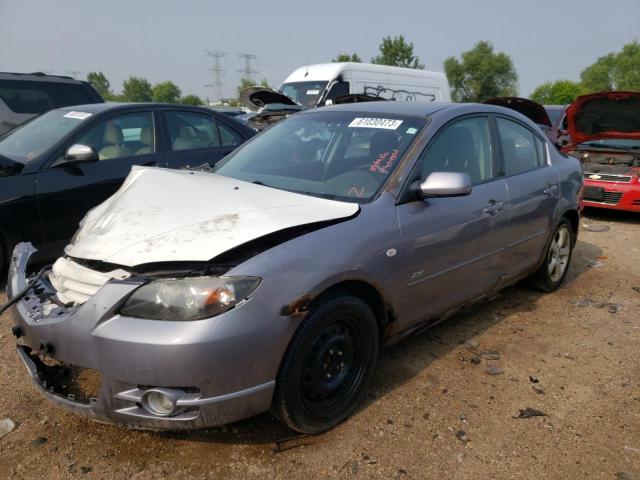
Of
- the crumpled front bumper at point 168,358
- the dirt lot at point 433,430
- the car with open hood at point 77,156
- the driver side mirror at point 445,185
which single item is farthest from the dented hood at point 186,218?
the car with open hood at point 77,156

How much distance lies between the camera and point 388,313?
2.80 m

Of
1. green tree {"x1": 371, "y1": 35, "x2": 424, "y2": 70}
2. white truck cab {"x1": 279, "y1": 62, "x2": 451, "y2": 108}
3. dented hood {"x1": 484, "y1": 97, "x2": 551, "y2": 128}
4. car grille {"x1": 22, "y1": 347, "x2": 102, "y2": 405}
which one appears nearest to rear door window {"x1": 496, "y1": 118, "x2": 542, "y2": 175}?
car grille {"x1": 22, "y1": 347, "x2": 102, "y2": 405}

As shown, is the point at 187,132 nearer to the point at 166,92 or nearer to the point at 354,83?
the point at 354,83

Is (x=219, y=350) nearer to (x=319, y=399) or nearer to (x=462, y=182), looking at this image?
(x=319, y=399)

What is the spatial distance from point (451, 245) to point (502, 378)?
0.88m

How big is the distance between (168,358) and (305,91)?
474 inches

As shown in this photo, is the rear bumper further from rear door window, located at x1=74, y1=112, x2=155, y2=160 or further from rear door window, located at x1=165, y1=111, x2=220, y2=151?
rear door window, located at x1=74, y1=112, x2=155, y2=160

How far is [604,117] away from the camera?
26.2 feet

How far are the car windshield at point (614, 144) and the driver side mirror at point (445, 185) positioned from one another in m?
6.36

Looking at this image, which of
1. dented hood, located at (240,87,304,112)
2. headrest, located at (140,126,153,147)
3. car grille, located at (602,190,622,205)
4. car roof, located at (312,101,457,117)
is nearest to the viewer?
car roof, located at (312,101,457,117)

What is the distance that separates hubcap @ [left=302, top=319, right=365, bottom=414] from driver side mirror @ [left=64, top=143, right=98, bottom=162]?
306 centimetres

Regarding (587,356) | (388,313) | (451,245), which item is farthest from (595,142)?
(388,313)

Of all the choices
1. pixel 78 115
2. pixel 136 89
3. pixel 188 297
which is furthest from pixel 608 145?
pixel 136 89

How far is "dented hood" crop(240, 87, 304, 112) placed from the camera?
11625 millimetres
